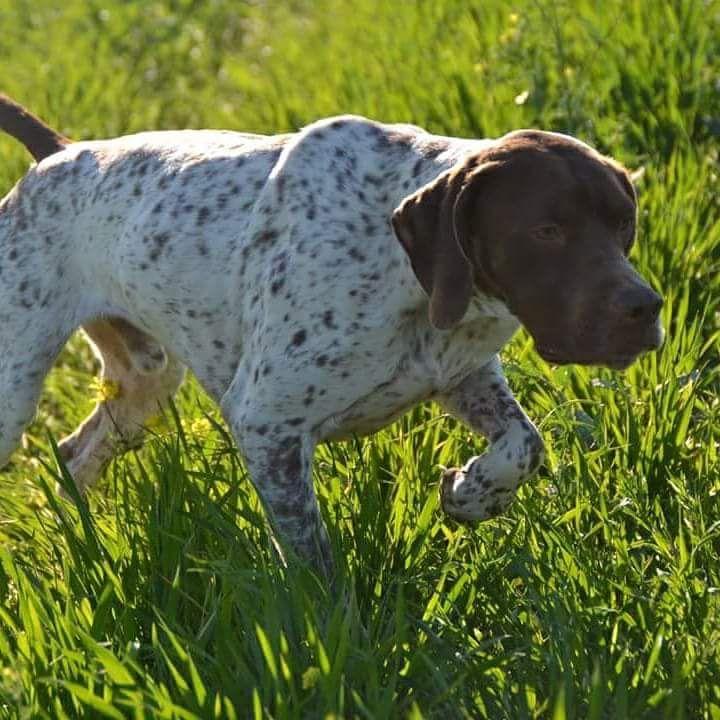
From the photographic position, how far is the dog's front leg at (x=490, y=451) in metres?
4.23

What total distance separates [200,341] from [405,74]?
3.79 m

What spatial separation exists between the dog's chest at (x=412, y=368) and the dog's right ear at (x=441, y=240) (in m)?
0.25

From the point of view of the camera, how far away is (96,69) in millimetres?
10133

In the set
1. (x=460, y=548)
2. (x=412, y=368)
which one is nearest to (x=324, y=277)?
(x=412, y=368)

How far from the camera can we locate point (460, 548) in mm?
4316

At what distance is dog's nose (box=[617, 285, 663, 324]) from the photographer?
3713 millimetres

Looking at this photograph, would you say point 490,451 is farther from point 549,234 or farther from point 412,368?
point 549,234

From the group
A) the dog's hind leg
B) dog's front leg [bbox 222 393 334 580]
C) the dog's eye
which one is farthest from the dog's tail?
the dog's eye

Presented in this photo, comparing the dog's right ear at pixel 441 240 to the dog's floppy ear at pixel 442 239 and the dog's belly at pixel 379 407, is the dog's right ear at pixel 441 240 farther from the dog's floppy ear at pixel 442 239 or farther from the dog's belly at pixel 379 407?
the dog's belly at pixel 379 407

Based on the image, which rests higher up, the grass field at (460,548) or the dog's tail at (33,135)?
the dog's tail at (33,135)

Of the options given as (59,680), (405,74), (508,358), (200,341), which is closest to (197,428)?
(200,341)

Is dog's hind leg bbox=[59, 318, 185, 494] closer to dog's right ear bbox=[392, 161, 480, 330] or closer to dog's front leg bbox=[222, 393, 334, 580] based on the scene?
dog's front leg bbox=[222, 393, 334, 580]

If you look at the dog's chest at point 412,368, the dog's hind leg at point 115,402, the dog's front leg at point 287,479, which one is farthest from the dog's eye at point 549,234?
the dog's hind leg at point 115,402

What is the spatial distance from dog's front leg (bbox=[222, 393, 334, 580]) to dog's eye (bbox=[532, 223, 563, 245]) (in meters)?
0.76
